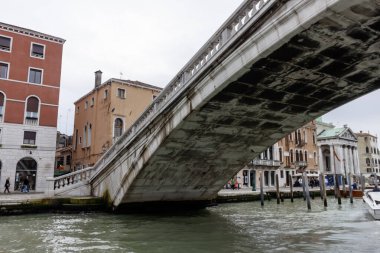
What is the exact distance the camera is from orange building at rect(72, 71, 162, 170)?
78.8ft

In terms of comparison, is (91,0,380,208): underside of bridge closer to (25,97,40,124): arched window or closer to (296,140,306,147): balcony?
(25,97,40,124): arched window

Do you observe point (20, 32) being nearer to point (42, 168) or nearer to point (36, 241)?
point (42, 168)

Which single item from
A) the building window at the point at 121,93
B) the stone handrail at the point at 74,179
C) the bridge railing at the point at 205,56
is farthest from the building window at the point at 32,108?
the bridge railing at the point at 205,56

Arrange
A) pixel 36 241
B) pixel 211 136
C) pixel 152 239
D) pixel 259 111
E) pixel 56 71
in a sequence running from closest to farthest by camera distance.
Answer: pixel 36 241 → pixel 152 239 → pixel 259 111 → pixel 211 136 → pixel 56 71

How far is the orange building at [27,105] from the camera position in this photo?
19.9 m

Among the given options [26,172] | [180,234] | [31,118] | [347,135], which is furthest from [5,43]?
[347,135]

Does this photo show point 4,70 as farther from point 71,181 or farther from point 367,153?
point 367,153

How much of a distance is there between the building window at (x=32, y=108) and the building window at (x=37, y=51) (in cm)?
267

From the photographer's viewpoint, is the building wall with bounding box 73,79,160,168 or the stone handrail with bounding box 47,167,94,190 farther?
the building wall with bounding box 73,79,160,168

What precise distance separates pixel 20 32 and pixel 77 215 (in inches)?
526

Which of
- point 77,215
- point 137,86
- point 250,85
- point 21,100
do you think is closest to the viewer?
point 250,85

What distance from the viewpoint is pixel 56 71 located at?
22.0m

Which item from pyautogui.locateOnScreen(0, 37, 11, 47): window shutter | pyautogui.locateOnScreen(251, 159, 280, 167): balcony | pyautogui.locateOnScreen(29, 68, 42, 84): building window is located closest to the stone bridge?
pyautogui.locateOnScreen(29, 68, 42, 84): building window

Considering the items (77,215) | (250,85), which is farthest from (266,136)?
(77,215)
